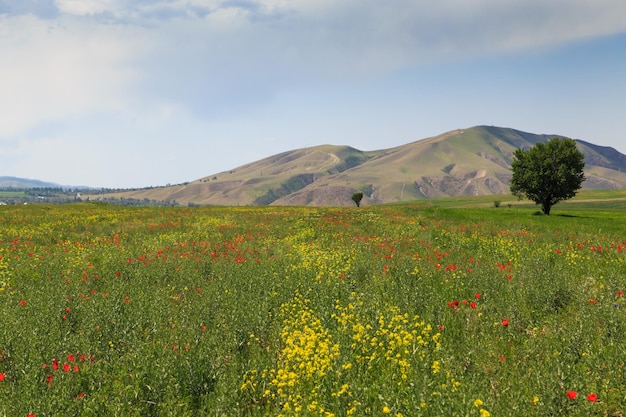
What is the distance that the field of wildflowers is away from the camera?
15.5 ft

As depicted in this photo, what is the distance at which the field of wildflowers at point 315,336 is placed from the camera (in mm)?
4734

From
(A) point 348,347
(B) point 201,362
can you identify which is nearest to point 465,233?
(A) point 348,347

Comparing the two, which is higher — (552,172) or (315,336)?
(552,172)

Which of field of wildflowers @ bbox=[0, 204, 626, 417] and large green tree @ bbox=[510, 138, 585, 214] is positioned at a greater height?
large green tree @ bbox=[510, 138, 585, 214]

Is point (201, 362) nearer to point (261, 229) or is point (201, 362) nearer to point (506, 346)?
point (506, 346)

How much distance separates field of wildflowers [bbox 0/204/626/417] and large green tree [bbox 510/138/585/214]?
34.9 m

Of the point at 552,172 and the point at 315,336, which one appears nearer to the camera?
the point at 315,336

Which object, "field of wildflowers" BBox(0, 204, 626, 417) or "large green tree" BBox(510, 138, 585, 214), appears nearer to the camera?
"field of wildflowers" BBox(0, 204, 626, 417)

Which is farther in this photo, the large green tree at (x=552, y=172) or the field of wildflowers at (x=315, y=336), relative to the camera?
the large green tree at (x=552, y=172)

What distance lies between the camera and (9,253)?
15.2 m

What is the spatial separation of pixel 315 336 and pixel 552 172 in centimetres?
4845

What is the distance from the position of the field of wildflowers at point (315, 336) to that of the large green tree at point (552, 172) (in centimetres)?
3492

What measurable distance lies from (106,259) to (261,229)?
11238 mm

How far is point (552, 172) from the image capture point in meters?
43.8
